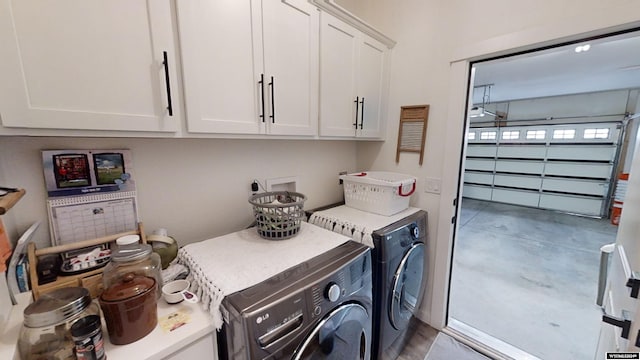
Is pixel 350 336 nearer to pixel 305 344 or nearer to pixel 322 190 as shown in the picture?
pixel 305 344

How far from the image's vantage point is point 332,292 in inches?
37.9

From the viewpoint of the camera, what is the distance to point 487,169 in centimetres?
693

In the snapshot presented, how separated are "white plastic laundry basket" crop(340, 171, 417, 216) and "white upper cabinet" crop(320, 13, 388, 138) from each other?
371 millimetres

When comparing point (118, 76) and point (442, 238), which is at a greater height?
point (118, 76)

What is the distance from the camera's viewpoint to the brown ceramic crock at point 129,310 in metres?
0.68

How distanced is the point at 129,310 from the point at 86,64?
77cm

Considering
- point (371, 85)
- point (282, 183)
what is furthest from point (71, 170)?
point (371, 85)

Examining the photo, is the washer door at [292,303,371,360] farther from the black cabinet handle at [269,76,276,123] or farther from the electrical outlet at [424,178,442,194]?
the electrical outlet at [424,178,442,194]

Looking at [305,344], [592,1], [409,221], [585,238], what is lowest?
[585,238]

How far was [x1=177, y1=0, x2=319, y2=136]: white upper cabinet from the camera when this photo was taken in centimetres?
98

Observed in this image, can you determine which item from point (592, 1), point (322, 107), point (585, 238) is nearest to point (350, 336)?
point (322, 107)

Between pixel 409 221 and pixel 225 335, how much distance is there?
1253mm

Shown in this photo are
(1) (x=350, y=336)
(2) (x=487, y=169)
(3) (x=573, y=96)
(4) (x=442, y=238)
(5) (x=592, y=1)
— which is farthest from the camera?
(2) (x=487, y=169)

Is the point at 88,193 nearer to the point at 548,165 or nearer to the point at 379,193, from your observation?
the point at 379,193
